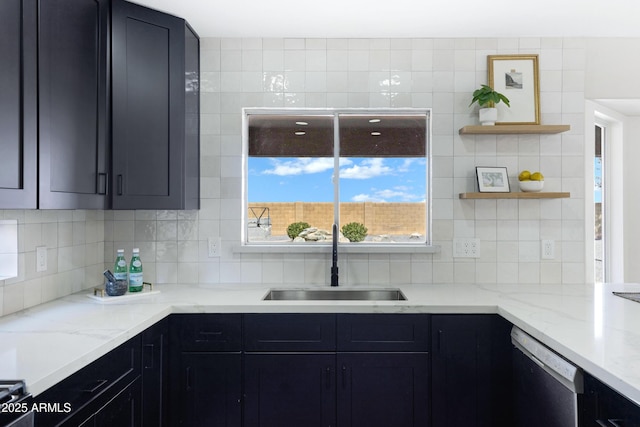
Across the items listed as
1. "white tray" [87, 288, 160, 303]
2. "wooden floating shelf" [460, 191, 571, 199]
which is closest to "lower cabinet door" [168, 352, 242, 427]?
"white tray" [87, 288, 160, 303]

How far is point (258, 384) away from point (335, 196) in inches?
47.5

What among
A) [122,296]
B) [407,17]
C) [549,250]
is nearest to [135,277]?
[122,296]

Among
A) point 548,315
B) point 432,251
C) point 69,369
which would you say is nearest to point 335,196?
point 432,251

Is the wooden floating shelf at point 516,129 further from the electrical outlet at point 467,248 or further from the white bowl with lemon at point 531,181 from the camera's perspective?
the electrical outlet at point 467,248

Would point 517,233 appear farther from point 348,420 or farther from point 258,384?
point 258,384

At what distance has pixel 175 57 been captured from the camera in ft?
7.55

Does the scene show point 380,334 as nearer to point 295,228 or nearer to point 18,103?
point 295,228

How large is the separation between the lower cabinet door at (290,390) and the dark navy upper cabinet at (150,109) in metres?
0.96

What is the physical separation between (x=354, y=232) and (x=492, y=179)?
2.88ft

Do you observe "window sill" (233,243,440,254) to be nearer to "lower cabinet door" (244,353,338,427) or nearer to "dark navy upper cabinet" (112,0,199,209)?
"dark navy upper cabinet" (112,0,199,209)

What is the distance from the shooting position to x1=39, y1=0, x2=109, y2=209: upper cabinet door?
1.62 meters

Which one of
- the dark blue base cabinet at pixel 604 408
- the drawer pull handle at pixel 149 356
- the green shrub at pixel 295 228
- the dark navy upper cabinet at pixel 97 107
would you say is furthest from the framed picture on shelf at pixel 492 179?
the drawer pull handle at pixel 149 356

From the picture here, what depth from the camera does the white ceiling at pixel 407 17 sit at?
2.21 m

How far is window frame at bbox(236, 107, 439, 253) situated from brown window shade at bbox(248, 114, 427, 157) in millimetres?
34
